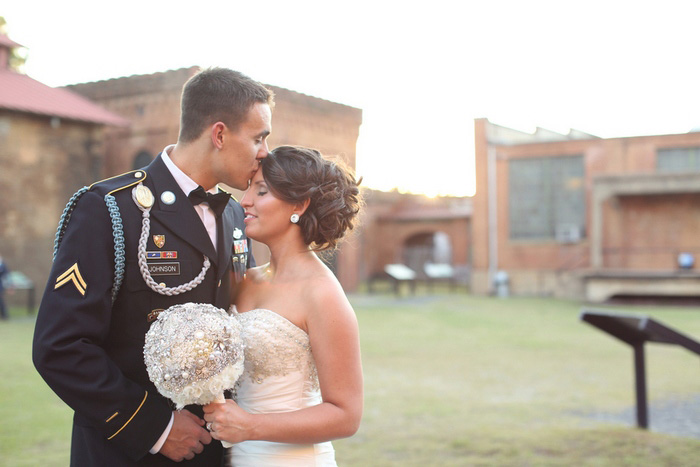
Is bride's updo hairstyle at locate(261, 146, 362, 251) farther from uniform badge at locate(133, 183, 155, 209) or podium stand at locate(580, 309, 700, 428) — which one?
podium stand at locate(580, 309, 700, 428)

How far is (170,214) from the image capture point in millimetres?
2617

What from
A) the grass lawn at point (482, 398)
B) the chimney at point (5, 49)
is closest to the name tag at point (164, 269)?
the grass lawn at point (482, 398)

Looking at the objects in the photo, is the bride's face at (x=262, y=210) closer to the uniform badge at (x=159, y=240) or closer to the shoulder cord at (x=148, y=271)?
the shoulder cord at (x=148, y=271)

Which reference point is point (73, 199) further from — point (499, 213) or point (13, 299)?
point (499, 213)

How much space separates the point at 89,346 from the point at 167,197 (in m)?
0.65

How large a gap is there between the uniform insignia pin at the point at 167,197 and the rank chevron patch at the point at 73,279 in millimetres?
461

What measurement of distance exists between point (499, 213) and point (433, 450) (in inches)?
975

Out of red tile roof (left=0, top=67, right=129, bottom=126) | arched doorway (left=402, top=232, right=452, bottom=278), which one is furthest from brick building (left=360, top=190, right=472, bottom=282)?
red tile roof (left=0, top=67, right=129, bottom=126)

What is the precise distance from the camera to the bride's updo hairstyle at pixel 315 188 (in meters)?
2.72

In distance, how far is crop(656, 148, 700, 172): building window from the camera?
28.0 metres

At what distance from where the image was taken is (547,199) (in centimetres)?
2916

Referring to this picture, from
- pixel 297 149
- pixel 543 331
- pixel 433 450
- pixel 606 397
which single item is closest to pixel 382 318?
pixel 543 331

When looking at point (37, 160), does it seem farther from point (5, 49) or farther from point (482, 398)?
point (482, 398)

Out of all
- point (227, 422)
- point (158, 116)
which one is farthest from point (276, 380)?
point (158, 116)
